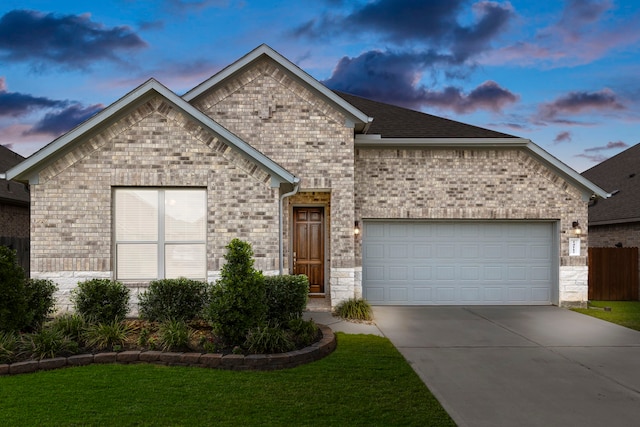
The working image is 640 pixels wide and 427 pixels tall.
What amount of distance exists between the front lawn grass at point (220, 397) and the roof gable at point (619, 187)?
11278 millimetres

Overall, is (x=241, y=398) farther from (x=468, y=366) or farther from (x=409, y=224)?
(x=409, y=224)

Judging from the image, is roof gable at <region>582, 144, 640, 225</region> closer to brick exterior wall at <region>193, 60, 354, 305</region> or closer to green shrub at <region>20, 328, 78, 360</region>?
brick exterior wall at <region>193, 60, 354, 305</region>

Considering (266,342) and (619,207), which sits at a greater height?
(619,207)

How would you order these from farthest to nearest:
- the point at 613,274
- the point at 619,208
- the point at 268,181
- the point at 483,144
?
the point at 619,208
the point at 613,274
the point at 483,144
the point at 268,181

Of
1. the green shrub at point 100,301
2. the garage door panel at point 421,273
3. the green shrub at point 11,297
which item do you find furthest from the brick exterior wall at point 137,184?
the garage door panel at point 421,273

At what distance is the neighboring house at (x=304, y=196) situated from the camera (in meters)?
8.12

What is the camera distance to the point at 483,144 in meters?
11.0

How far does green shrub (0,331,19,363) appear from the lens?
556 cm

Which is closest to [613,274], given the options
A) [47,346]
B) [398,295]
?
[398,295]

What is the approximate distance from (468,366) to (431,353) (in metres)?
0.74

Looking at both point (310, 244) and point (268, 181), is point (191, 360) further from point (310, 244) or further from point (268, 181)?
point (310, 244)

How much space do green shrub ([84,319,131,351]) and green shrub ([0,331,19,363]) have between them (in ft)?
2.89

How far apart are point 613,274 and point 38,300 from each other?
602 inches

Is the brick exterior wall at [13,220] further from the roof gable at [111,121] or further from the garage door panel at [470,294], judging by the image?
the garage door panel at [470,294]
